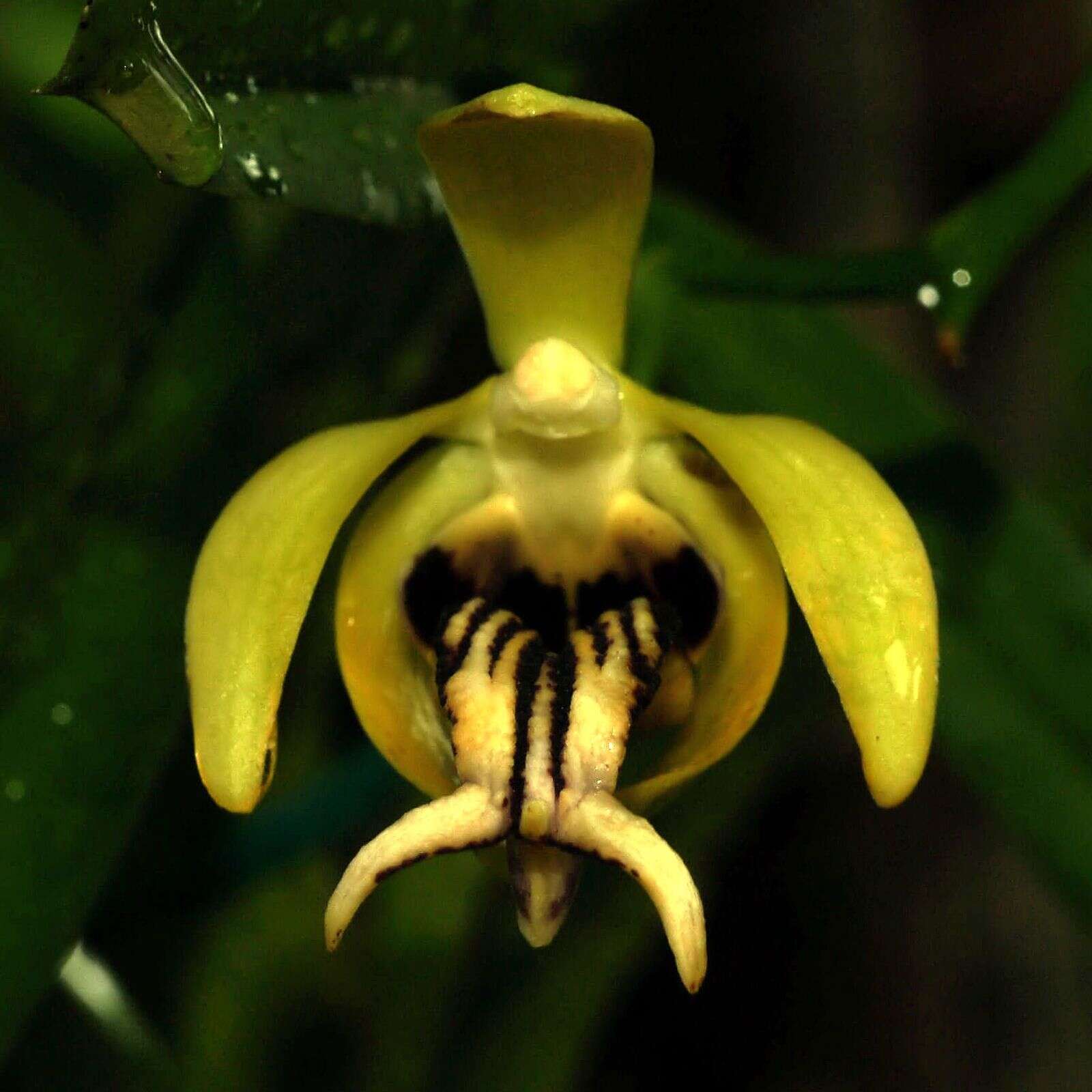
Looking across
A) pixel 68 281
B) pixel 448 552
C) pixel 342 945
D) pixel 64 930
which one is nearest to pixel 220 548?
pixel 448 552

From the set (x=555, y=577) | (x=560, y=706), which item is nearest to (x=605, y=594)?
(x=555, y=577)

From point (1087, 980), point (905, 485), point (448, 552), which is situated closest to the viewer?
point (448, 552)

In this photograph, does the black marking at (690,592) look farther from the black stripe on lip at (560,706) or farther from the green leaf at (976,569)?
the green leaf at (976,569)

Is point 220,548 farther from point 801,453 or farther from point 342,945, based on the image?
point 342,945

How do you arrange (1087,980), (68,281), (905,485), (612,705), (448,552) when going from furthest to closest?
(1087,980) → (68,281) → (905,485) → (448,552) → (612,705)

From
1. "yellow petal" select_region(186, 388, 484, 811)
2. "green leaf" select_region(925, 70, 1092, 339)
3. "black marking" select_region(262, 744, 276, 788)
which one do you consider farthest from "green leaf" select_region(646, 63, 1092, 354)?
"black marking" select_region(262, 744, 276, 788)
